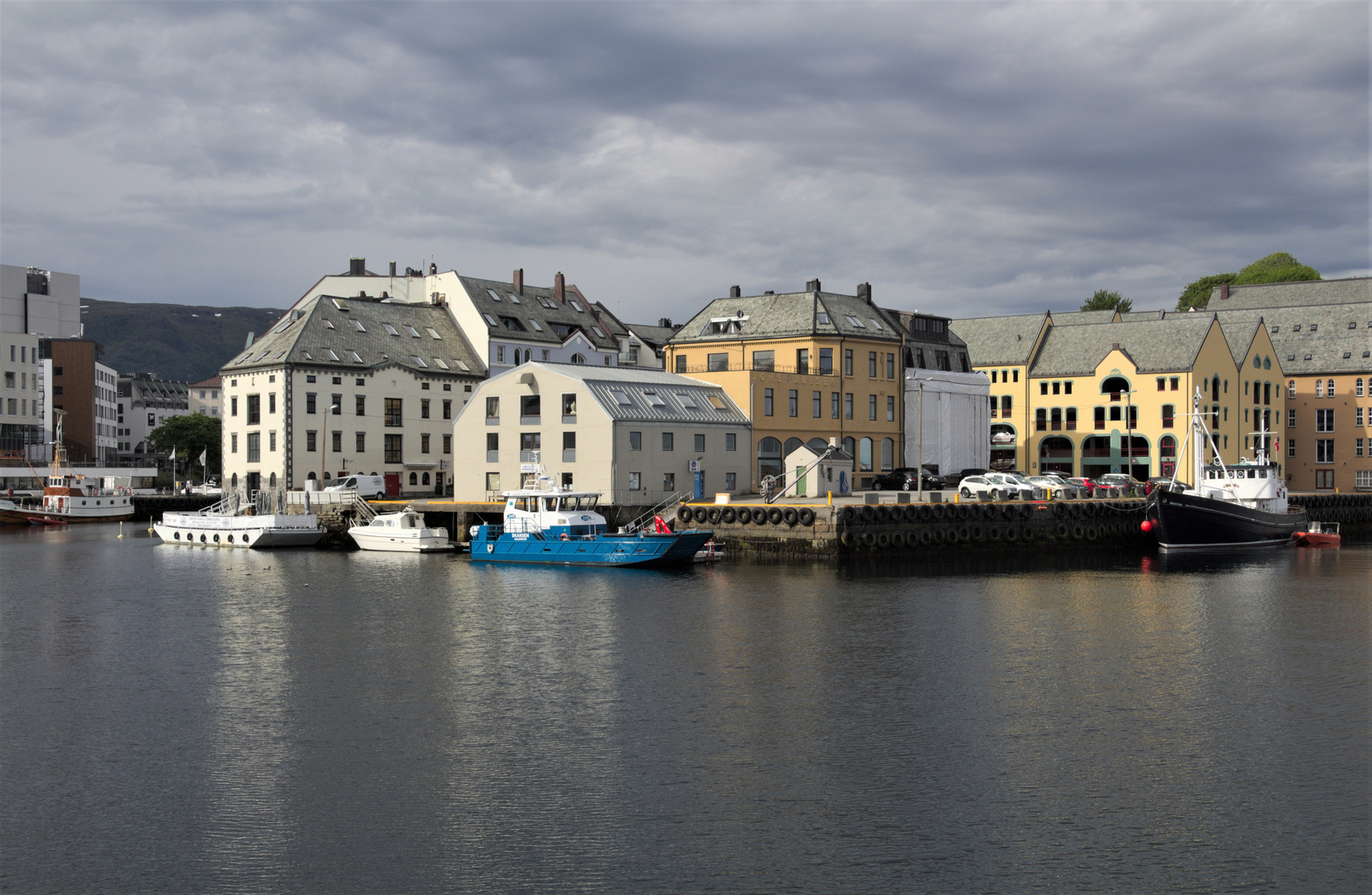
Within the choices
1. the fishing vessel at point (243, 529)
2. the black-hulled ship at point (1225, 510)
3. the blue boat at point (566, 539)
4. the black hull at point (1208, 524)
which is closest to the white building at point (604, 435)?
the blue boat at point (566, 539)

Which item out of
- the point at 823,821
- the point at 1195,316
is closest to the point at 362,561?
the point at 823,821

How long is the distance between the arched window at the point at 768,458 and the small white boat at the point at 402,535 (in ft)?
70.1

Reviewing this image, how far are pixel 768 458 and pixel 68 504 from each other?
6492 centimetres

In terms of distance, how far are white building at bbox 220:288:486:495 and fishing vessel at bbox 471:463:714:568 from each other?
29985mm

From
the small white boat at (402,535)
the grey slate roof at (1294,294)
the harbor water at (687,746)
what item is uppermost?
the grey slate roof at (1294,294)

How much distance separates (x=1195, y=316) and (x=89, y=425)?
13687 centimetres

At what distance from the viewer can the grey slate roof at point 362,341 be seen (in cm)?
9100

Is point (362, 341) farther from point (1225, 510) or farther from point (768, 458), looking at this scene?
point (1225, 510)

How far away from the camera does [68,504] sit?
10625cm

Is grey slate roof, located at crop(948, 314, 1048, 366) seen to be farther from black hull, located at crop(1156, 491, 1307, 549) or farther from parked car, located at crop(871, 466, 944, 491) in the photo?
black hull, located at crop(1156, 491, 1307, 549)

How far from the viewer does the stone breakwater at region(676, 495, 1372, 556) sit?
63.1m

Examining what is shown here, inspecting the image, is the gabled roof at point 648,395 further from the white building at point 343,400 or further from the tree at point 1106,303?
the tree at point 1106,303

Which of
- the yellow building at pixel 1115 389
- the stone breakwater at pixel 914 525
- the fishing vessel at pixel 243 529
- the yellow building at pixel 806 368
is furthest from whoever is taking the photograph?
the yellow building at pixel 1115 389

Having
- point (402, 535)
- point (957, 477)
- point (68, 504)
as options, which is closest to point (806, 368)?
point (957, 477)
